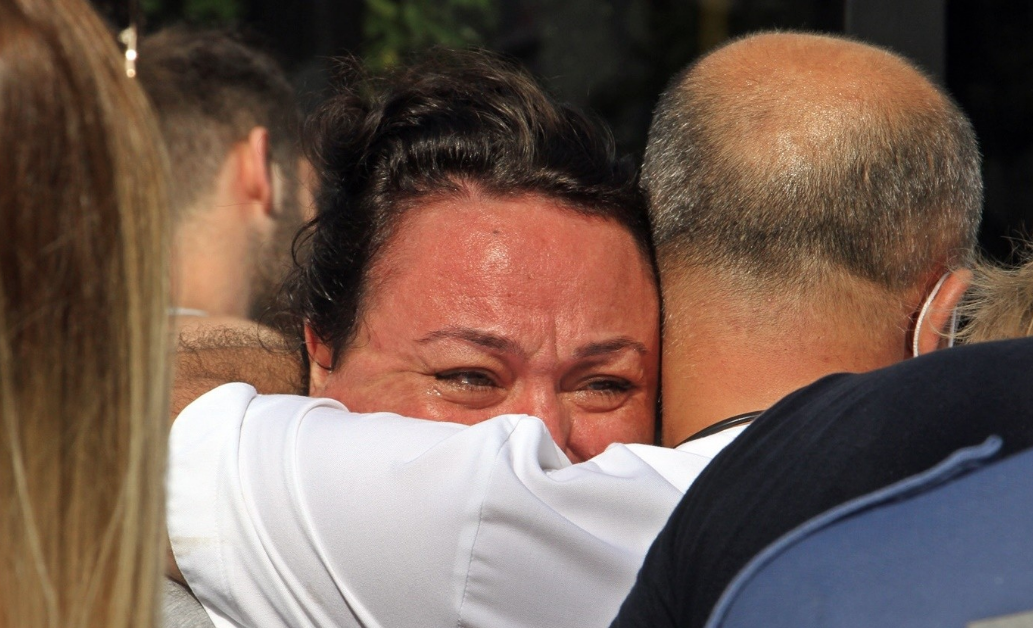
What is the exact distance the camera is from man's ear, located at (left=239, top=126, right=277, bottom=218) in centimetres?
304

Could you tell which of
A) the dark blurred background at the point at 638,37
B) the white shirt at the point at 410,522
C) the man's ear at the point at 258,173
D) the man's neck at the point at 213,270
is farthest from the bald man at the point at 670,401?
the man's ear at the point at 258,173

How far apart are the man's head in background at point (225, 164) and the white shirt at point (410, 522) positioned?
1.44 meters

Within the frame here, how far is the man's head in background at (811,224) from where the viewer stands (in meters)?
1.74

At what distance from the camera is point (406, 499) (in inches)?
56.2

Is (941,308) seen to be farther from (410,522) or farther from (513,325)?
(410,522)

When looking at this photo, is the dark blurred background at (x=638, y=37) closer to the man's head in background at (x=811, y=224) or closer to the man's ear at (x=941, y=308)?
the man's head in background at (x=811, y=224)

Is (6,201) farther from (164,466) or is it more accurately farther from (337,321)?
(337,321)

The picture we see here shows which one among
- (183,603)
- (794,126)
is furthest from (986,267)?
(183,603)

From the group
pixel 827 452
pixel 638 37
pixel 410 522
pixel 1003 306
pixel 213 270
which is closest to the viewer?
pixel 827 452

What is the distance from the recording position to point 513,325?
Result: 1.86m

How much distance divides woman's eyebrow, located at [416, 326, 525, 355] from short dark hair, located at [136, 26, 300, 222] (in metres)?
1.33

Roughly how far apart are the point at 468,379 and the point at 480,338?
90mm

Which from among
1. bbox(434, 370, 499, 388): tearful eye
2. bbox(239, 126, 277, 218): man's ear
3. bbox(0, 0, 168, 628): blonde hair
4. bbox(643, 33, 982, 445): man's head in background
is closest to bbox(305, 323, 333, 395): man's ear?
bbox(434, 370, 499, 388): tearful eye

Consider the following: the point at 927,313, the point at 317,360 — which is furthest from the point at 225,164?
the point at 927,313
